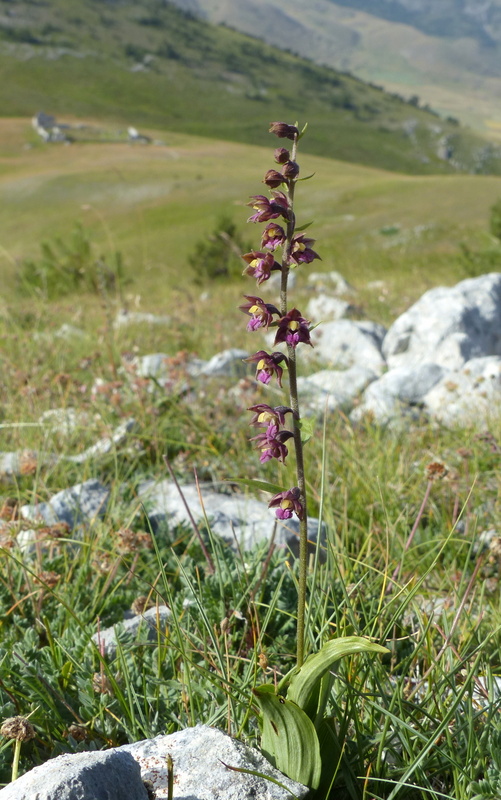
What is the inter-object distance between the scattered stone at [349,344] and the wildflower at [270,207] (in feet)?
15.2

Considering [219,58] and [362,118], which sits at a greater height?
[219,58]

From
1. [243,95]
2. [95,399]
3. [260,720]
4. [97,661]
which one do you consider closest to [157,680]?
[97,661]

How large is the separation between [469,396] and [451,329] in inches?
57.3

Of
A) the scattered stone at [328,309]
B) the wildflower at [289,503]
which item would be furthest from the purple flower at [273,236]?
the scattered stone at [328,309]

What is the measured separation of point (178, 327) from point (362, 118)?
177 meters

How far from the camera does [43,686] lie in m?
1.91

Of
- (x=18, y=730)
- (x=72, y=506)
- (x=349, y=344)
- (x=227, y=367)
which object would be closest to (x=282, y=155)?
(x=18, y=730)

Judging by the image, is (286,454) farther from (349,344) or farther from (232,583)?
(349,344)

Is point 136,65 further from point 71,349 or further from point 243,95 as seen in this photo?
point 71,349

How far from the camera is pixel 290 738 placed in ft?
5.04

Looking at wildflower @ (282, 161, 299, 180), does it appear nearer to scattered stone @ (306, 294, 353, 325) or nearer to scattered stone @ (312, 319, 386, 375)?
scattered stone @ (312, 319, 386, 375)

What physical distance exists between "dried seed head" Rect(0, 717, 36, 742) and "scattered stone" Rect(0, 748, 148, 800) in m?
0.21

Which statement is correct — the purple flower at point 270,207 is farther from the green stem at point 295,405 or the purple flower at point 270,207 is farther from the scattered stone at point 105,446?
the scattered stone at point 105,446

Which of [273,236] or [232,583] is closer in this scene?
[273,236]
